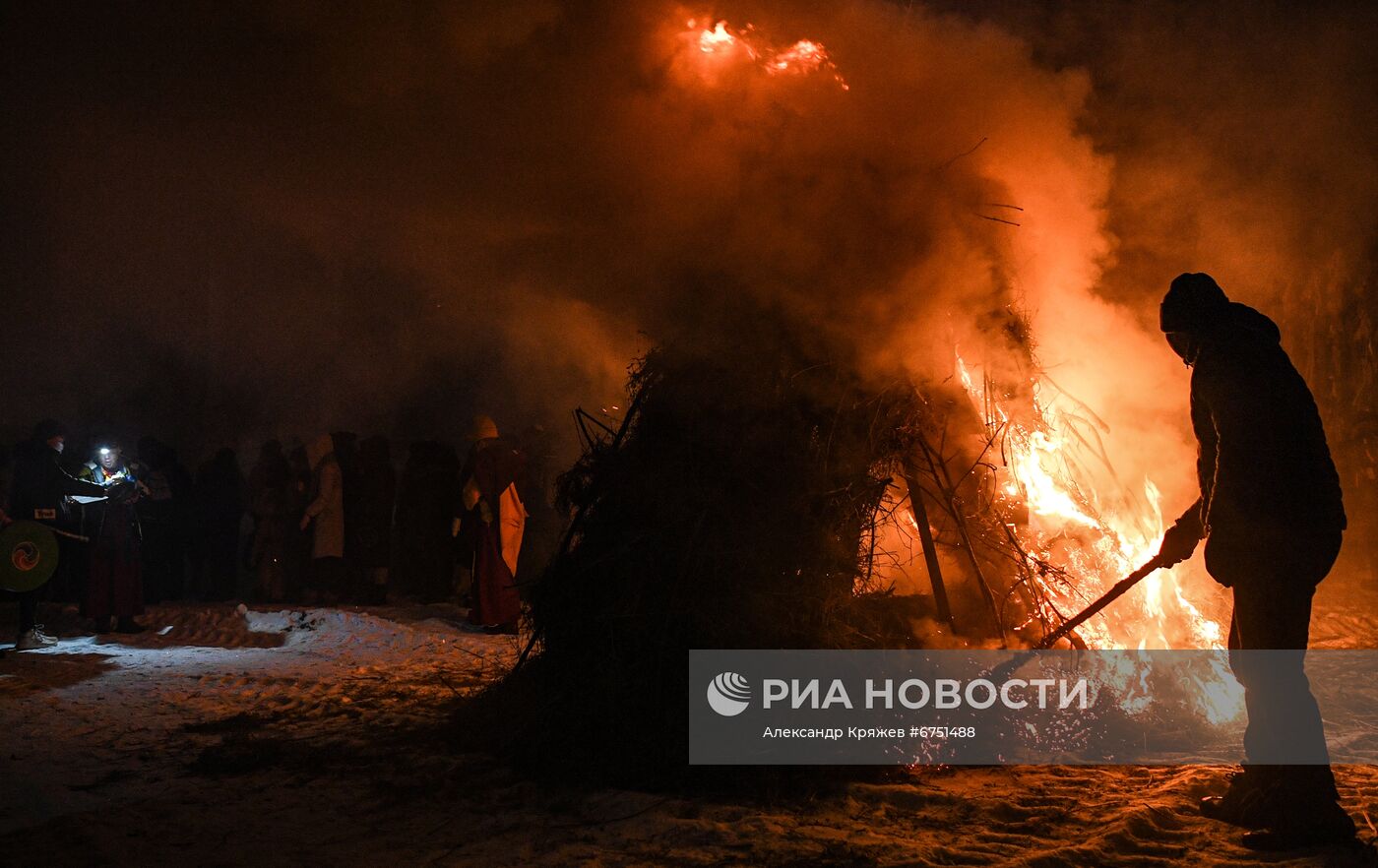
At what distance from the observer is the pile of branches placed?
4102 mm

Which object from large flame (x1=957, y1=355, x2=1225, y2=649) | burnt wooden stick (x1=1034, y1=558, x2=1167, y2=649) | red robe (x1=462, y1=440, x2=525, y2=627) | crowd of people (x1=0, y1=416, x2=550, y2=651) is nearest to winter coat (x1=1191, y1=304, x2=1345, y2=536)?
burnt wooden stick (x1=1034, y1=558, x2=1167, y2=649)

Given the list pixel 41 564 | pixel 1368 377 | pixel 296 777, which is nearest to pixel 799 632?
pixel 296 777

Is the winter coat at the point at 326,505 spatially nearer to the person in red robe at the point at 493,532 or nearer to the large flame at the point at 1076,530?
the person in red robe at the point at 493,532

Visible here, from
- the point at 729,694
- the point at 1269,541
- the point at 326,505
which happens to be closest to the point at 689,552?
the point at 729,694

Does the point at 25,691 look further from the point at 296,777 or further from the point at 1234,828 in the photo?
the point at 1234,828

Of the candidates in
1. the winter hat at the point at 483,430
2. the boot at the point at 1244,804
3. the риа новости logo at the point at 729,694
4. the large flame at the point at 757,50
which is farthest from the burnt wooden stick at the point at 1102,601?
the winter hat at the point at 483,430

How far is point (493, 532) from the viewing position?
9.16 m

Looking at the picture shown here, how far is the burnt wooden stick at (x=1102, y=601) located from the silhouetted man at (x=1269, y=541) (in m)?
0.32

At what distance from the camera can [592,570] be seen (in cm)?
440

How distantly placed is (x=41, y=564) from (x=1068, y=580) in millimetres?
8598

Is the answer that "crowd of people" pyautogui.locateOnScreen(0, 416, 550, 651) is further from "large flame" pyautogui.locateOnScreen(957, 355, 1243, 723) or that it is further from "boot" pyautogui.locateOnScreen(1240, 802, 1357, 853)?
"boot" pyautogui.locateOnScreen(1240, 802, 1357, 853)

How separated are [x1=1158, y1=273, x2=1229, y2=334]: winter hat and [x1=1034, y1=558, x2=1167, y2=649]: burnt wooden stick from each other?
1094 mm

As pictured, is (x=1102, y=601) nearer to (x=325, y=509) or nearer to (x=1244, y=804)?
(x=1244, y=804)

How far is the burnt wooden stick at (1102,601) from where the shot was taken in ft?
13.4
